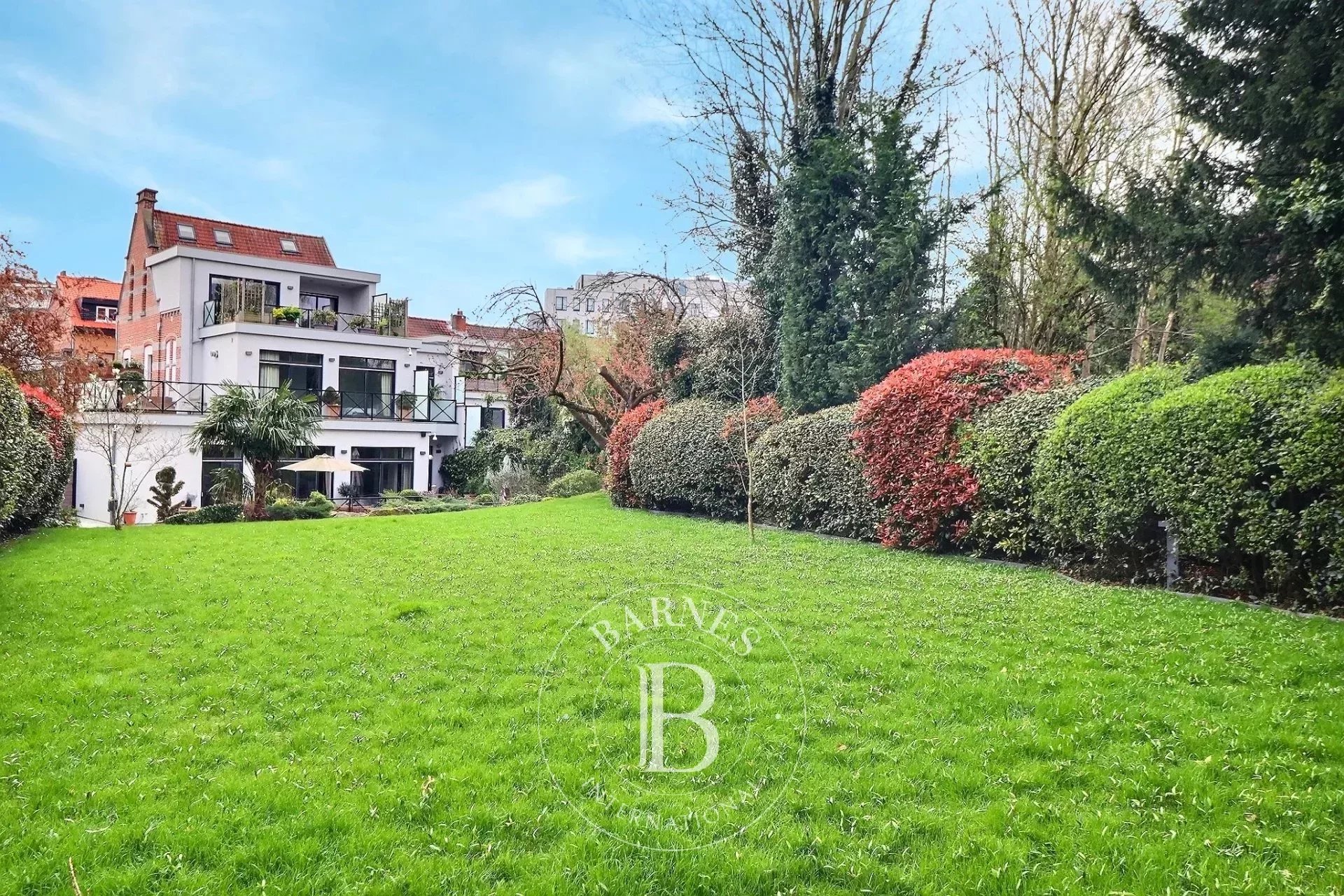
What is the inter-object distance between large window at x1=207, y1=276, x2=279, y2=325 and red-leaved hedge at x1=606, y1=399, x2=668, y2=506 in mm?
16615

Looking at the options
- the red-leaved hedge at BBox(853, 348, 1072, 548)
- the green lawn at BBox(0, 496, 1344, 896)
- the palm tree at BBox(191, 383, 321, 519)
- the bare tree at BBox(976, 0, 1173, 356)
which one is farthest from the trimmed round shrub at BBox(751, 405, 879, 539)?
the palm tree at BBox(191, 383, 321, 519)

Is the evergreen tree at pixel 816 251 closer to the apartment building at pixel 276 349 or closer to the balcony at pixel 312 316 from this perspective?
the apartment building at pixel 276 349

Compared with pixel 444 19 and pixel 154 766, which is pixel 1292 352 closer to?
pixel 154 766

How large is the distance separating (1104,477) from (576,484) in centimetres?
1779

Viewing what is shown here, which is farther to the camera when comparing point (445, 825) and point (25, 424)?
point (25, 424)

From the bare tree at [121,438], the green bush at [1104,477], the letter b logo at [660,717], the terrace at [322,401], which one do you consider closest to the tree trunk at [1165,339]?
the green bush at [1104,477]

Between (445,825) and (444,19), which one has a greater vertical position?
(444,19)

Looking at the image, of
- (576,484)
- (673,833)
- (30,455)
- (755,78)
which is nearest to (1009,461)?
(673,833)

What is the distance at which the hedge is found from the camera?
1105 centimetres

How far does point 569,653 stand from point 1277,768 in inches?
162

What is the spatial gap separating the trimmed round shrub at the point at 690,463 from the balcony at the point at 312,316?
17.3m

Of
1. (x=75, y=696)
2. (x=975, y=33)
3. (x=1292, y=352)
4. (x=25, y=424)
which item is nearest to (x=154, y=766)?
(x=75, y=696)

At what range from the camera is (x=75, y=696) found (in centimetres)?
487

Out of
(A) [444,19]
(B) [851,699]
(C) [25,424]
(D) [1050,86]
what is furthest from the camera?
(D) [1050,86]
